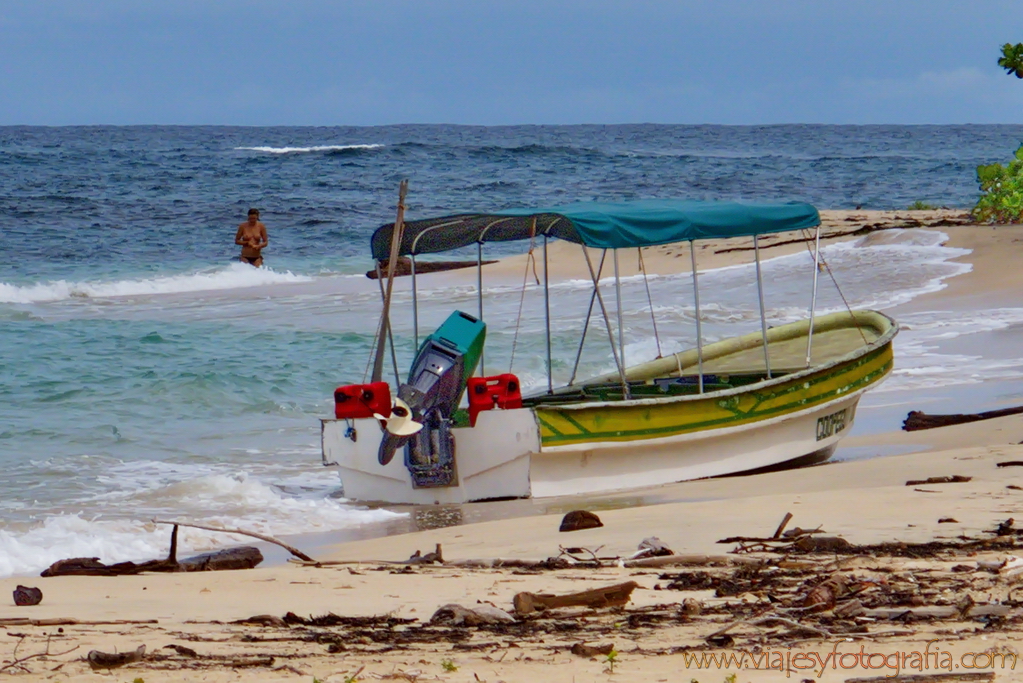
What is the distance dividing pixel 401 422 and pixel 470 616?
11.7 feet

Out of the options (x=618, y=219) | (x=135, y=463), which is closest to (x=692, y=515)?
(x=618, y=219)

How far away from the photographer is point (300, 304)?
2059cm

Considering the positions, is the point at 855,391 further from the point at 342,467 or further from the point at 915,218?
the point at 915,218

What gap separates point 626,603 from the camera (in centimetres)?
470

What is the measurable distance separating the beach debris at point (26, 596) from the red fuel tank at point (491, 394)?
3.54 metres

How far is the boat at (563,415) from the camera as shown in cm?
849

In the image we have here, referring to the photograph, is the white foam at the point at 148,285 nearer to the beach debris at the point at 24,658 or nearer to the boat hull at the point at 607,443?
the boat hull at the point at 607,443

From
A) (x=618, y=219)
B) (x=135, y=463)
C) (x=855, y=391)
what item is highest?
(x=618, y=219)

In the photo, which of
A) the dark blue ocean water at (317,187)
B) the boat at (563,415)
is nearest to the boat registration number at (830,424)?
the boat at (563,415)

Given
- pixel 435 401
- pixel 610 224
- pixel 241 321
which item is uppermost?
pixel 610 224

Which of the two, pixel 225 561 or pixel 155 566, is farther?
pixel 225 561

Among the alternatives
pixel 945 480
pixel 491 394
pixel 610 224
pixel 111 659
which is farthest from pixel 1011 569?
pixel 610 224

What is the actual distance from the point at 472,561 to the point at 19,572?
2.92m
